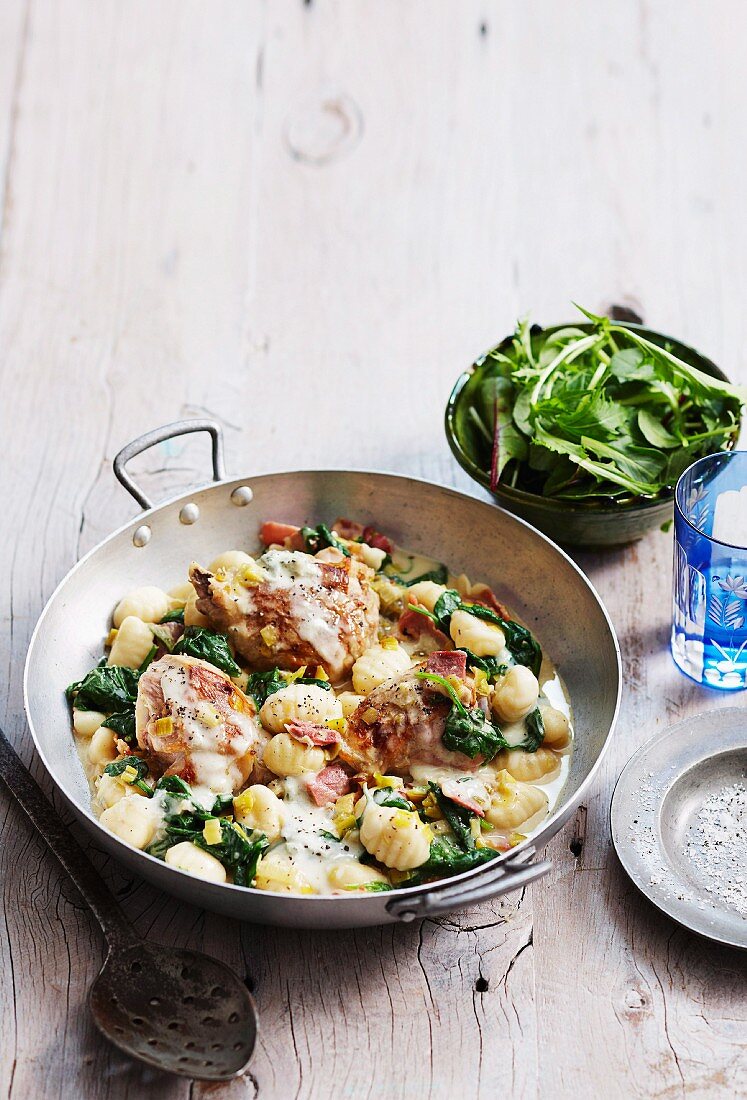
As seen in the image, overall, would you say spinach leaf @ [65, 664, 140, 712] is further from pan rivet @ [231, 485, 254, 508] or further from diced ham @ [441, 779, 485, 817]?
diced ham @ [441, 779, 485, 817]

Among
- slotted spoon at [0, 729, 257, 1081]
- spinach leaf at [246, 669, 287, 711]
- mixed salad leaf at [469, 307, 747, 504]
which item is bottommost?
slotted spoon at [0, 729, 257, 1081]

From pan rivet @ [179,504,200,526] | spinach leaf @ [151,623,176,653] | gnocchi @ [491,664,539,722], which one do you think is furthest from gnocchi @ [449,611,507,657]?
pan rivet @ [179,504,200,526]

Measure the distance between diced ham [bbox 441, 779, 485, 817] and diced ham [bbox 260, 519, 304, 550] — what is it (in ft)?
3.35

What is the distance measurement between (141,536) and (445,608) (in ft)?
2.94

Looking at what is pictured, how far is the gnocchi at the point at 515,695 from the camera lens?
2977mm

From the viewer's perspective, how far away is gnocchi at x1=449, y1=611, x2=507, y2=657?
3.13m

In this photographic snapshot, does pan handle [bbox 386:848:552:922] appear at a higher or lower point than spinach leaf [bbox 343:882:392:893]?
higher

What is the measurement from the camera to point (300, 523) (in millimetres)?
3619

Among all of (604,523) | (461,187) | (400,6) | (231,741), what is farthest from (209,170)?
(231,741)

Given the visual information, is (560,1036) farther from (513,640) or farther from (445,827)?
(513,640)

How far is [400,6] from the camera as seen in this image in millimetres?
5742

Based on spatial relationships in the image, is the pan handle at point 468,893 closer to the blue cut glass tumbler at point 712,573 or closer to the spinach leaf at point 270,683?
the spinach leaf at point 270,683

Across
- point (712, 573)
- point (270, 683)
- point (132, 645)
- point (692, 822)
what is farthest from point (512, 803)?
point (132, 645)

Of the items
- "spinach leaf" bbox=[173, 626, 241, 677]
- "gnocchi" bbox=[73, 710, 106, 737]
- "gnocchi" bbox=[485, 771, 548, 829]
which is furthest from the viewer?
"spinach leaf" bbox=[173, 626, 241, 677]
